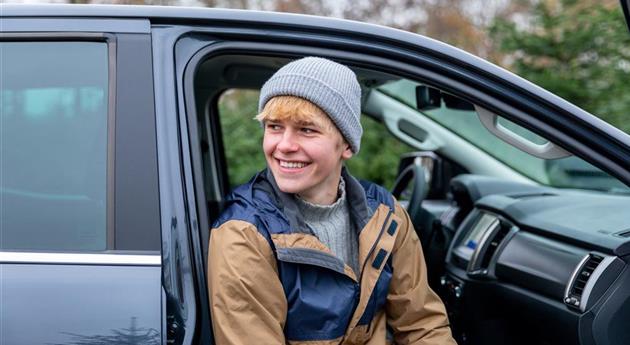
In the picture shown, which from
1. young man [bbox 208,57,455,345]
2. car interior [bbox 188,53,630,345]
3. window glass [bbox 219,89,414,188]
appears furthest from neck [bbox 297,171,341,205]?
window glass [bbox 219,89,414,188]

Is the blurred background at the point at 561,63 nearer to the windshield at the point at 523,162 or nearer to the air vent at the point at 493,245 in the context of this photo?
the windshield at the point at 523,162

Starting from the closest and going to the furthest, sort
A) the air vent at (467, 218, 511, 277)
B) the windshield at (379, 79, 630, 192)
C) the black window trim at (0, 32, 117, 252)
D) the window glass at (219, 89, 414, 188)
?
1. the black window trim at (0, 32, 117, 252)
2. the air vent at (467, 218, 511, 277)
3. the windshield at (379, 79, 630, 192)
4. the window glass at (219, 89, 414, 188)

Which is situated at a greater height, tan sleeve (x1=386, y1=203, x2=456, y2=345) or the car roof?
the car roof

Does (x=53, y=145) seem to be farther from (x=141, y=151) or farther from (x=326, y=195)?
(x=326, y=195)

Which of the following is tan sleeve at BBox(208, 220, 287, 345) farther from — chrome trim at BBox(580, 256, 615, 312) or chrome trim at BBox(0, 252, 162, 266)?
chrome trim at BBox(580, 256, 615, 312)

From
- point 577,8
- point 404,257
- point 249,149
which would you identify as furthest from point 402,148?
point 404,257

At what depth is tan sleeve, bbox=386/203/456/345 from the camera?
183 centimetres

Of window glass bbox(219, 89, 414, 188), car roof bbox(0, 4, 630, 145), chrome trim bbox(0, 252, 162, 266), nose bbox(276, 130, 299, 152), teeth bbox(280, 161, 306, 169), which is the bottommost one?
chrome trim bbox(0, 252, 162, 266)

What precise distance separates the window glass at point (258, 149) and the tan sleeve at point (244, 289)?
534 centimetres

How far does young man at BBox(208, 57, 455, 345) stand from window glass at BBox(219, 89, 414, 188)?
5.13 metres

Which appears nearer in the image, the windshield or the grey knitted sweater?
the grey knitted sweater

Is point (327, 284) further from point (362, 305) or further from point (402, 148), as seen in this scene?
point (402, 148)

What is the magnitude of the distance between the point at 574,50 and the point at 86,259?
5.82 metres

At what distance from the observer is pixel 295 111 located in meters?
1.64
